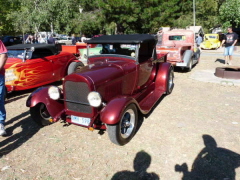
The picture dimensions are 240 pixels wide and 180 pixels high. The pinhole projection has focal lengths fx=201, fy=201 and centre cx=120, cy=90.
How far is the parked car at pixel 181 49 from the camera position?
8.58m

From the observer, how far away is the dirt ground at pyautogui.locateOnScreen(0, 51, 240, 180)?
2941mm

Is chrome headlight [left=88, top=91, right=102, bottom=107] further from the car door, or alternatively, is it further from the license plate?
the car door

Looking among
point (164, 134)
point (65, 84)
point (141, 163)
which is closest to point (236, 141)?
point (164, 134)

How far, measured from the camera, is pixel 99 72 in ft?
12.1

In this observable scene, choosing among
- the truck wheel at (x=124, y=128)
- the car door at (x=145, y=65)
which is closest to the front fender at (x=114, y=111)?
the truck wheel at (x=124, y=128)

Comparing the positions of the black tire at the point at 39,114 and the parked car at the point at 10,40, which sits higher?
the parked car at the point at 10,40

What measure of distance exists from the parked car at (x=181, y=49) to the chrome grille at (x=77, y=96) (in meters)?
5.82

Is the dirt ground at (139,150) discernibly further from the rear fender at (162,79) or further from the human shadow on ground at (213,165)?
the rear fender at (162,79)

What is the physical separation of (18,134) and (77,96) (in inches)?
62.7

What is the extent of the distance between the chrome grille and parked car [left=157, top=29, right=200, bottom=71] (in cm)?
582

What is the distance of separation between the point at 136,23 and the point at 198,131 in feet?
64.8

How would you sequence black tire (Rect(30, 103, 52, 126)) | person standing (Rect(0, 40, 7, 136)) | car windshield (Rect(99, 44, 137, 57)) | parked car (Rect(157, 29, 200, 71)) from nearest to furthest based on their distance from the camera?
person standing (Rect(0, 40, 7, 136)), black tire (Rect(30, 103, 52, 126)), car windshield (Rect(99, 44, 137, 57)), parked car (Rect(157, 29, 200, 71))

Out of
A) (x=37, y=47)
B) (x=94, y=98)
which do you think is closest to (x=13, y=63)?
(x=37, y=47)

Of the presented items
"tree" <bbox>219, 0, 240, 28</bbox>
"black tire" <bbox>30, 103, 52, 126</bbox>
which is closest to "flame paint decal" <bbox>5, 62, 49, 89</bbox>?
"black tire" <bbox>30, 103, 52, 126</bbox>
